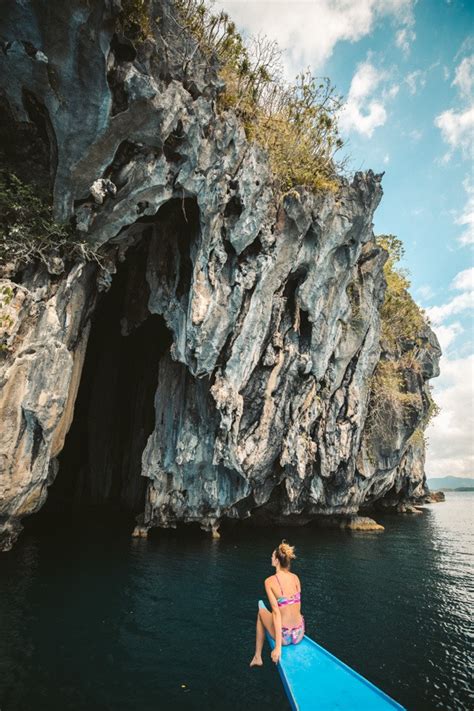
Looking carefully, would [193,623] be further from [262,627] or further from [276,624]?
[276,624]

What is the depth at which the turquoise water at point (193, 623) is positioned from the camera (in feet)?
22.7

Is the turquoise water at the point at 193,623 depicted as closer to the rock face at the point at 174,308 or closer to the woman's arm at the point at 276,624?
the woman's arm at the point at 276,624

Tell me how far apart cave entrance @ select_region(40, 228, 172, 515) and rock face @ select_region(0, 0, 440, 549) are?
0.16 meters

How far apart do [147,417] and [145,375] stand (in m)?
3.05

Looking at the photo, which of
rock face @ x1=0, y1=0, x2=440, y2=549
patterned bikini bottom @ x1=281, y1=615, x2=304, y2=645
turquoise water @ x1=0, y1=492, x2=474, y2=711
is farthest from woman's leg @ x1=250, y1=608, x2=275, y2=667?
rock face @ x1=0, y1=0, x2=440, y2=549

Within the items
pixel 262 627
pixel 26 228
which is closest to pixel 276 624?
pixel 262 627

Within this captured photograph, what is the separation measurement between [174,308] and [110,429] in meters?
16.6

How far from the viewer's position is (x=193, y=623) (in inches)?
383

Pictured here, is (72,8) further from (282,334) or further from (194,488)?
(194,488)

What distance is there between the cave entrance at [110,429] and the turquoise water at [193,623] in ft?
30.2

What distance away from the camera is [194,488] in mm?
18734

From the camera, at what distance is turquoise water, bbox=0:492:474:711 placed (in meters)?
6.91

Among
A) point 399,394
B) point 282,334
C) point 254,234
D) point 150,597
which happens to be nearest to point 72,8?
point 254,234

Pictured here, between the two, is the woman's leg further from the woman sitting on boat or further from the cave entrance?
the cave entrance
